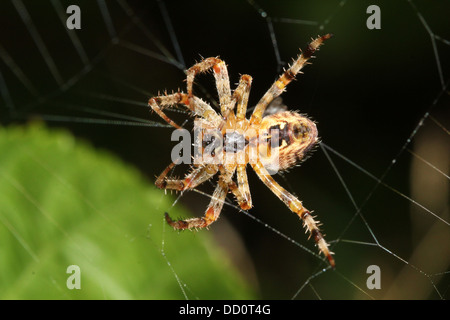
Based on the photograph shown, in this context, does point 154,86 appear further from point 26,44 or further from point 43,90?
point 26,44

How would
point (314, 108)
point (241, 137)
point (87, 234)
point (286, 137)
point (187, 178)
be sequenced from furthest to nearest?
point (314, 108)
point (241, 137)
point (187, 178)
point (286, 137)
point (87, 234)

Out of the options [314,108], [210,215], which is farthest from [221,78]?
[314,108]

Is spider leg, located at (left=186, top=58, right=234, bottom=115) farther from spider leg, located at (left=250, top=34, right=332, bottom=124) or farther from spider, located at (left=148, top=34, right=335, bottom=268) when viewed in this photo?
spider leg, located at (left=250, top=34, right=332, bottom=124)

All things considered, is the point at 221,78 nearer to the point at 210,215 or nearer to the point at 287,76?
the point at 287,76

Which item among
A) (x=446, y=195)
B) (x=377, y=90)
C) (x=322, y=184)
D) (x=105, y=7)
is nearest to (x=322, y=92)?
(x=377, y=90)

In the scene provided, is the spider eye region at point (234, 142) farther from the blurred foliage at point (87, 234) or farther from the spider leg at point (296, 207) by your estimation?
the blurred foliage at point (87, 234)

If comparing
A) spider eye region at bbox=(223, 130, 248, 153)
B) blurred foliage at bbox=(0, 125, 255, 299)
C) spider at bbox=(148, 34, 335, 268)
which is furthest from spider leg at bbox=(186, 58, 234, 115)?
blurred foliage at bbox=(0, 125, 255, 299)
